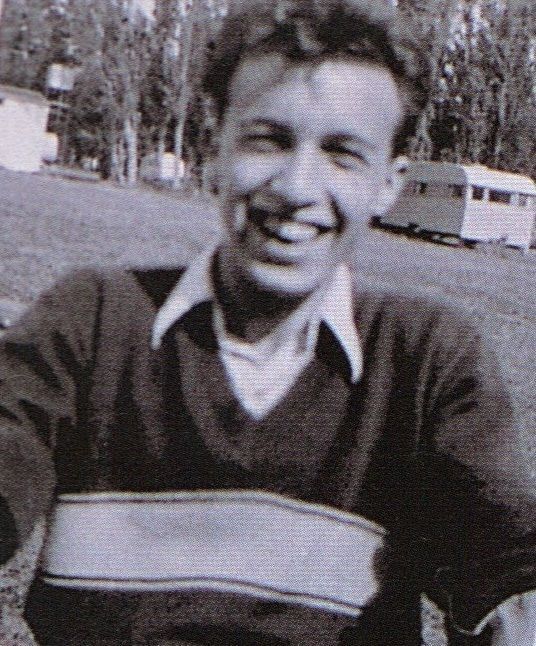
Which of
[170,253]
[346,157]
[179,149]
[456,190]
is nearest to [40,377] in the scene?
[170,253]

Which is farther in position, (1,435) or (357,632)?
(357,632)

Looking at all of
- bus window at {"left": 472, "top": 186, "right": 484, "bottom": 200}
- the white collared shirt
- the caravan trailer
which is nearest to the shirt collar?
the white collared shirt

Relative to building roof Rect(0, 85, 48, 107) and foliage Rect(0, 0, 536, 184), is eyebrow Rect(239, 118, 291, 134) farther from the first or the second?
building roof Rect(0, 85, 48, 107)

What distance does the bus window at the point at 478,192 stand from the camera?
1.24 meters

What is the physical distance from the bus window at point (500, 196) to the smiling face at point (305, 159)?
169 millimetres

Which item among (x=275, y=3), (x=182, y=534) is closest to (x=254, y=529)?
(x=182, y=534)

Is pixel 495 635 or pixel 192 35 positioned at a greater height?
pixel 192 35

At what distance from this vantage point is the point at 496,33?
124cm

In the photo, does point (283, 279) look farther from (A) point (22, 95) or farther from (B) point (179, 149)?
(A) point (22, 95)

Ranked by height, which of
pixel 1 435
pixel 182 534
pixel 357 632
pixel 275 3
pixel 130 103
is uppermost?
pixel 275 3

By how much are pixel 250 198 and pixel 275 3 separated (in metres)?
0.21

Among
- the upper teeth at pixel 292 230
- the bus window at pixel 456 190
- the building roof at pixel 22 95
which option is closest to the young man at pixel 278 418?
the upper teeth at pixel 292 230

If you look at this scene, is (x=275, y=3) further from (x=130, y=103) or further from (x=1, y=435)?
(x=1, y=435)

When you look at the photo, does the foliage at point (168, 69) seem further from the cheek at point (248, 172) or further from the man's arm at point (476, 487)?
the man's arm at point (476, 487)
